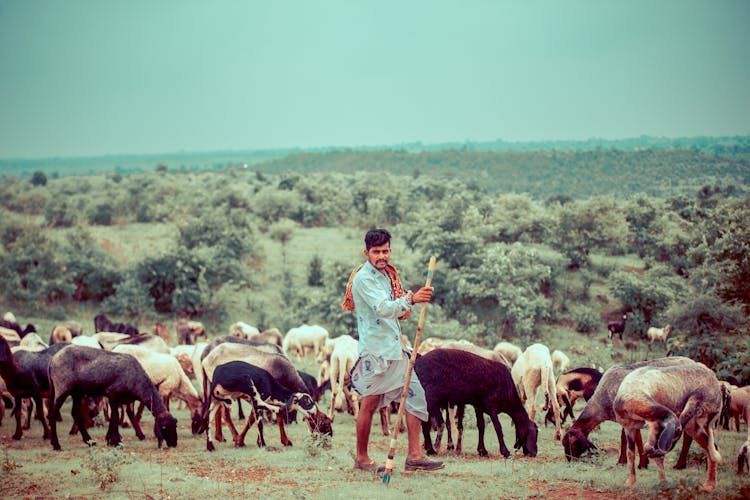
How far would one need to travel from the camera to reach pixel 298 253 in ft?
119

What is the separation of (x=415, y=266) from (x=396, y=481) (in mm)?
21168

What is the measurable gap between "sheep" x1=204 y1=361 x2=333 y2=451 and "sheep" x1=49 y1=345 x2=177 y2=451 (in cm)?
86

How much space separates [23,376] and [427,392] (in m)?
6.59

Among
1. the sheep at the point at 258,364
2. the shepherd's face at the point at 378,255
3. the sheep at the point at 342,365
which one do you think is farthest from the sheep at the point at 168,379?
the shepherd's face at the point at 378,255

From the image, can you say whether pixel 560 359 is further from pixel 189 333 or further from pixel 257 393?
pixel 189 333

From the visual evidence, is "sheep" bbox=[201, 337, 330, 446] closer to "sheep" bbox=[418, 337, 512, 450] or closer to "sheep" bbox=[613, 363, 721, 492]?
"sheep" bbox=[418, 337, 512, 450]

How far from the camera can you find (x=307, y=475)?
838 centimetres

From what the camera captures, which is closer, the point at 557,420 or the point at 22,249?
the point at 557,420

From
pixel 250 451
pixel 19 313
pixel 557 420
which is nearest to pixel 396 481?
pixel 250 451

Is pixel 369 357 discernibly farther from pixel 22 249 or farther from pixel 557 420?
pixel 22 249

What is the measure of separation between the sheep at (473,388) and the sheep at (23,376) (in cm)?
608

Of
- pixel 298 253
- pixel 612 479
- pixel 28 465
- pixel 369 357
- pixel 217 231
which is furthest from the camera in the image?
pixel 298 253

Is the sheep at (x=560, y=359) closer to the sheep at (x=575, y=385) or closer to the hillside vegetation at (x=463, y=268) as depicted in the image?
the hillside vegetation at (x=463, y=268)

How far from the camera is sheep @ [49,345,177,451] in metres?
10.6
